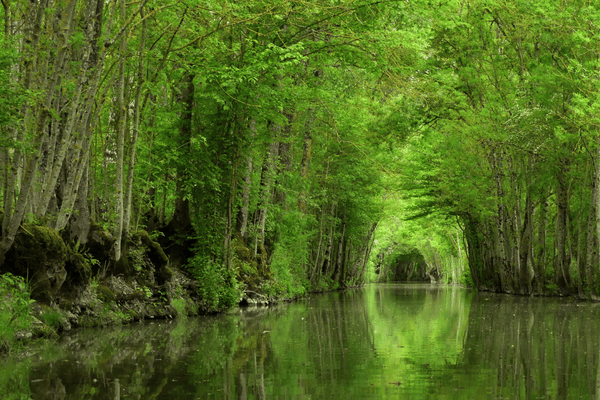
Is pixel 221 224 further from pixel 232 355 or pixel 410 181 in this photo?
pixel 410 181

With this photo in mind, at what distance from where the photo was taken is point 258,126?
21.2m

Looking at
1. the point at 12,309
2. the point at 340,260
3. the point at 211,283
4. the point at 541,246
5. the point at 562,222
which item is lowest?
the point at 12,309

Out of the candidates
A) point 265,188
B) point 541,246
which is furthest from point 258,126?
point 541,246

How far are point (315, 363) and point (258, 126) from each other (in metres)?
13.4

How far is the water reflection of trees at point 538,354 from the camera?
6586mm

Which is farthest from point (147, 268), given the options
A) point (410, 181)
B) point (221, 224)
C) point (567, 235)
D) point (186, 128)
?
point (410, 181)

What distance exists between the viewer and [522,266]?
95.6 ft

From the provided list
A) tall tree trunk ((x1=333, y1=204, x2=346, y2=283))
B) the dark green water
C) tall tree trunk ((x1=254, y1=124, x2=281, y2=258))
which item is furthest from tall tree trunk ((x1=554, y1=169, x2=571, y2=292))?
tall tree trunk ((x1=333, y1=204, x2=346, y2=283))

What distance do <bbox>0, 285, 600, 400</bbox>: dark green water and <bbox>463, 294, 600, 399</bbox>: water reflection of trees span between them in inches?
0.6

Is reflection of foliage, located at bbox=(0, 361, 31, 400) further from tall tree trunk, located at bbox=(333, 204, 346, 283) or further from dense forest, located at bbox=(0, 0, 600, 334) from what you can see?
tall tree trunk, located at bbox=(333, 204, 346, 283)

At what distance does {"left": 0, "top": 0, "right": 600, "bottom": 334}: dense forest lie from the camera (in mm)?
12320

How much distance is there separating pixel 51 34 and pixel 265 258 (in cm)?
1421

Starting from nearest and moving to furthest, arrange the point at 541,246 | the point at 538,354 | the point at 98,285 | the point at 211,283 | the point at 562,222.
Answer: the point at 538,354, the point at 98,285, the point at 211,283, the point at 562,222, the point at 541,246

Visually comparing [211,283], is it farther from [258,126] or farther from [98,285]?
[258,126]
